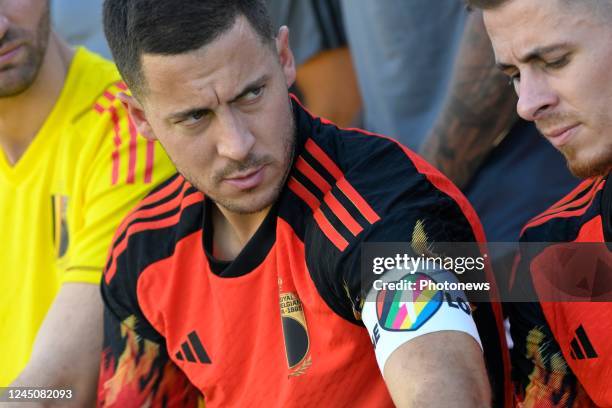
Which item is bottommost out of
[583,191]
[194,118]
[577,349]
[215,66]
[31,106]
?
[577,349]

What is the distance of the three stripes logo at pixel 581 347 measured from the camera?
2172mm

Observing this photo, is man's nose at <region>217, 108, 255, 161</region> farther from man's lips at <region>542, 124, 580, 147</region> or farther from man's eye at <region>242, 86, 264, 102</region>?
man's lips at <region>542, 124, 580, 147</region>

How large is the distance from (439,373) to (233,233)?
2.46 feet

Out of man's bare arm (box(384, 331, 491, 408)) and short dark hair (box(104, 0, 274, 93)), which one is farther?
short dark hair (box(104, 0, 274, 93))

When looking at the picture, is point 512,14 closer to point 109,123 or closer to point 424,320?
point 424,320

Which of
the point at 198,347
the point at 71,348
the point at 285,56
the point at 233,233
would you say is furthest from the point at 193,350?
the point at 285,56

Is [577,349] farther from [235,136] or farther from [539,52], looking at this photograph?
[235,136]

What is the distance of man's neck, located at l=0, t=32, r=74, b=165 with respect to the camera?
315 cm

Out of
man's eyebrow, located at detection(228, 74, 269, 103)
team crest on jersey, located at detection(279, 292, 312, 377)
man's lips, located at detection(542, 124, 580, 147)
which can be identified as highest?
man's eyebrow, located at detection(228, 74, 269, 103)

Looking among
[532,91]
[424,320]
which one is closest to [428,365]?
[424,320]

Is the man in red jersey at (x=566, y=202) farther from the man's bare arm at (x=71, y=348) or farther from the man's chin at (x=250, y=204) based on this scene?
the man's bare arm at (x=71, y=348)

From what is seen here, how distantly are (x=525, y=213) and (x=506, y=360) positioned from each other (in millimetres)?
791

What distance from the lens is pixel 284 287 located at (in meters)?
2.31

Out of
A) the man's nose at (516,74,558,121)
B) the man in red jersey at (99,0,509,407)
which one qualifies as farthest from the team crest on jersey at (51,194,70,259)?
the man's nose at (516,74,558,121)
